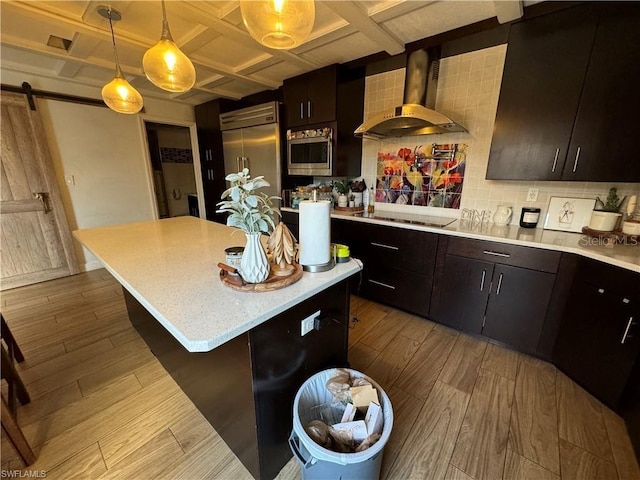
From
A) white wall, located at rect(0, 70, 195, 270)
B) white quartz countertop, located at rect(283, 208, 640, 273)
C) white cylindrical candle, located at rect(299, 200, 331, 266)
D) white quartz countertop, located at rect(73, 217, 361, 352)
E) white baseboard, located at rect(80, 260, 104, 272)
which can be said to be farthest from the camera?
white baseboard, located at rect(80, 260, 104, 272)

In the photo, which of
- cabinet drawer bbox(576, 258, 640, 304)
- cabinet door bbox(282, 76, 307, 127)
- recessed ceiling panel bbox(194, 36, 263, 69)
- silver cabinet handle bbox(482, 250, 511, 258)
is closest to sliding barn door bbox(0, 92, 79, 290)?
recessed ceiling panel bbox(194, 36, 263, 69)

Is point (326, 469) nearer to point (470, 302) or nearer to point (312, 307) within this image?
point (312, 307)

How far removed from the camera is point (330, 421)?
1.14 m

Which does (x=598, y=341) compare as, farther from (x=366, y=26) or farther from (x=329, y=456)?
(x=366, y=26)

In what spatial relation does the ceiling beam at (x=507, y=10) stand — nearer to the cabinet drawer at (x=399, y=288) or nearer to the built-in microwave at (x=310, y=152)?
the built-in microwave at (x=310, y=152)

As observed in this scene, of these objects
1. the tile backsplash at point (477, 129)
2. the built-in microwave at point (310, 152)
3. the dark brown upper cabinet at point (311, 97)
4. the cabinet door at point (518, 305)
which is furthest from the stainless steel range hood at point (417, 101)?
the cabinet door at point (518, 305)

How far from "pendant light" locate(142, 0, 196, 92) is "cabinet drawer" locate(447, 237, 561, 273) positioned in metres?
2.17

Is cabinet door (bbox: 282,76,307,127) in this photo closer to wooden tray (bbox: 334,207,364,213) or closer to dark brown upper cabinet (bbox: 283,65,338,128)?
dark brown upper cabinet (bbox: 283,65,338,128)

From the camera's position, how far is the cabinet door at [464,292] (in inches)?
77.0

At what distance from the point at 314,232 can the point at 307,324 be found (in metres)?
0.40

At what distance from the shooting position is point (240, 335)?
93 centimetres

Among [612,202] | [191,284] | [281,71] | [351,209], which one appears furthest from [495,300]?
[281,71]

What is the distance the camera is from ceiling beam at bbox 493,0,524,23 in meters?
1.56

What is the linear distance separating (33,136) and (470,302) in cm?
475
